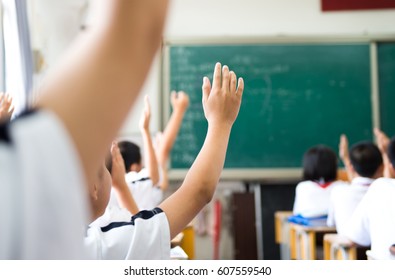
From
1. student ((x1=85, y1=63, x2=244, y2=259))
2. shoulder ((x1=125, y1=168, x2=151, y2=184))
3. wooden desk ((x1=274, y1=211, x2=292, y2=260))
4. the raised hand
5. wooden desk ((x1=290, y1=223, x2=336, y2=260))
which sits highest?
the raised hand

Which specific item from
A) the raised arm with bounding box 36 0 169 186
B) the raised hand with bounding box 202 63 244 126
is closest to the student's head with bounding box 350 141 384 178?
the raised hand with bounding box 202 63 244 126

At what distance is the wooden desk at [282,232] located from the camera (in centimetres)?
409

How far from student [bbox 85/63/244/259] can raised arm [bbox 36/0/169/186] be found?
505 mm

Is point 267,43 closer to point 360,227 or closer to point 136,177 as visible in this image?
point 136,177

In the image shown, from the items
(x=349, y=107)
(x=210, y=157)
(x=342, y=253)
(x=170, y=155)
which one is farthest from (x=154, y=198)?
(x=349, y=107)

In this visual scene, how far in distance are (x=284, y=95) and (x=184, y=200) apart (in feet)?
13.2

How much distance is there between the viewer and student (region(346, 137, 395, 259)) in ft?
6.89

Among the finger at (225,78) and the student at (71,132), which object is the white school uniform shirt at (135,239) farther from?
the student at (71,132)

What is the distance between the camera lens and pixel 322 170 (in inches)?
141

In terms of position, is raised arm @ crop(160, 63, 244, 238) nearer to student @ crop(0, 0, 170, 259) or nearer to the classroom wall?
student @ crop(0, 0, 170, 259)

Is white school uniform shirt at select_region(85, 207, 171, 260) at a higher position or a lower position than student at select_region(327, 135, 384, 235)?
higher

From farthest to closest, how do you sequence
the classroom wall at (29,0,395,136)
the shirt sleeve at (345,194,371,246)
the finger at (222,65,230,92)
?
the classroom wall at (29,0,395,136)
the shirt sleeve at (345,194,371,246)
the finger at (222,65,230,92)

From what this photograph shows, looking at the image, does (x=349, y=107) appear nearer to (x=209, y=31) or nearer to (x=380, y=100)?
(x=380, y=100)

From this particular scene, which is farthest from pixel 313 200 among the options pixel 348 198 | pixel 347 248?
pixel 347 248
